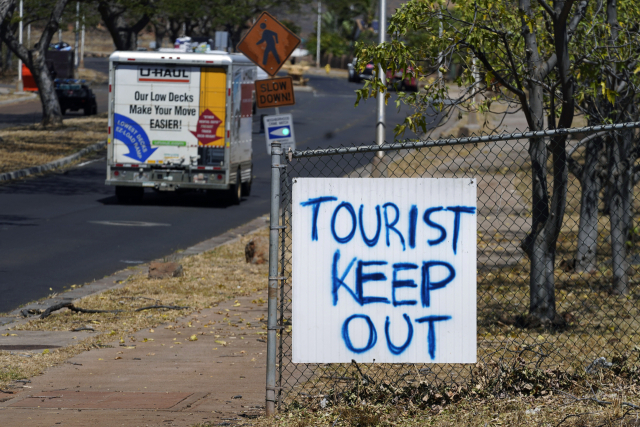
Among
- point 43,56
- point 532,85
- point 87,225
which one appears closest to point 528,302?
point 532,85

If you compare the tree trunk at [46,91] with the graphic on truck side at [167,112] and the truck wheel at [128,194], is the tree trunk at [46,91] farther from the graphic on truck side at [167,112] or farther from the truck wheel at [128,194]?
the graphic on truck side at [167,112]

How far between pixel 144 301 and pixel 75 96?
1213 inches

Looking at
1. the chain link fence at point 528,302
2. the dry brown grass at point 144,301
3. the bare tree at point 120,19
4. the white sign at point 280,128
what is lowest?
the dry brown grass at point 144,301

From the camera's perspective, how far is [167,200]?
20.0m

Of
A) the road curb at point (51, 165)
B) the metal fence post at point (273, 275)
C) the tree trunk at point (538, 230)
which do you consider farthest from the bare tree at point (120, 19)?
the metal fence post at point (273, 275)

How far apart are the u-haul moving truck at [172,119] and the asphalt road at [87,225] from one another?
0.77m

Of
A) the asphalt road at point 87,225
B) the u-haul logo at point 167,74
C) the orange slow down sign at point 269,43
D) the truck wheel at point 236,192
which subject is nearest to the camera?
the orange slow down sign at point 269,43

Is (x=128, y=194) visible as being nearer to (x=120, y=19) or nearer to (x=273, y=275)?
(x=273, y=275)

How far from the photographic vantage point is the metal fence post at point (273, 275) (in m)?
5.40

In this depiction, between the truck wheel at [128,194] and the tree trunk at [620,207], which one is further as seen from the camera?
the truck wheel at [128,194]

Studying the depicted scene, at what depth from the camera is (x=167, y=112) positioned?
18.3 meters

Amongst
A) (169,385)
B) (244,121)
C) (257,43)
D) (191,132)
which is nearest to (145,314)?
(169,385)

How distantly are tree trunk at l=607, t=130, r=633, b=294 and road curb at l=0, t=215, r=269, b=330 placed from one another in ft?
20.0

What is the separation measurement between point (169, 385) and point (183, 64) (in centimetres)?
1248
